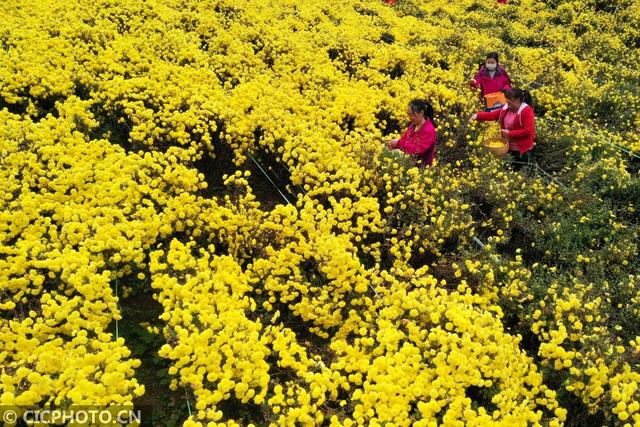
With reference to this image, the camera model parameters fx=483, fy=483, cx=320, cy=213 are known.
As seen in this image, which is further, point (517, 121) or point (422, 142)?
point (517, 121)

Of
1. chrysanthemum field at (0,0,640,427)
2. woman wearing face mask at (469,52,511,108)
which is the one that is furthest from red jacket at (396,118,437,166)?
woman wearing face mask at (469,52,511,108)

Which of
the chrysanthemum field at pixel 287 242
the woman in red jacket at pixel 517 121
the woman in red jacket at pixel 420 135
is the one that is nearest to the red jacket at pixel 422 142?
the woman in red jacket at pixel 420 135

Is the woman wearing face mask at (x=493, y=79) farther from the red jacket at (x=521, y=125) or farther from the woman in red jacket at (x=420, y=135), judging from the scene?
the woman in red jacket at (x=420, y=135)

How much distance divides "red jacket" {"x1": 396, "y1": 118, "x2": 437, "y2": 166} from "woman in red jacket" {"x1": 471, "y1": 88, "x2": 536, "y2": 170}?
1.53m

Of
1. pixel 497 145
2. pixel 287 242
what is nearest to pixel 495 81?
pixel 497 145

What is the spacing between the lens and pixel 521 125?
7.90 meters

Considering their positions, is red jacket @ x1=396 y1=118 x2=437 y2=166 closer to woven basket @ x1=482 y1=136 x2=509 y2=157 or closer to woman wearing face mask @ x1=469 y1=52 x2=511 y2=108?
woven basket @ x1=482 y1=136 x2=509 y2=157

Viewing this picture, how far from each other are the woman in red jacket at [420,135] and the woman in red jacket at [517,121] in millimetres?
1439

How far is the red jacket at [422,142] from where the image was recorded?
23.8ft

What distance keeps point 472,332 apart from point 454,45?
11813 millimetres

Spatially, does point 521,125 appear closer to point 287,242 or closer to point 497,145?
point 497,145

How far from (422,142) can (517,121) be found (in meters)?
1.89

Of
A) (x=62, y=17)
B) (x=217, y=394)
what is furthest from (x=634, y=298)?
(x=62, y=17)

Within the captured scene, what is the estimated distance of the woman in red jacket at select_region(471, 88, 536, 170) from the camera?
7762 millimetres
